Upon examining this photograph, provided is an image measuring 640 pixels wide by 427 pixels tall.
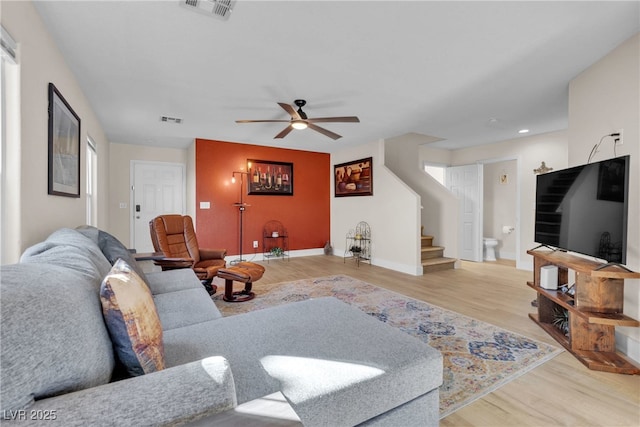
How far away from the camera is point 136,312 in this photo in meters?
0.93

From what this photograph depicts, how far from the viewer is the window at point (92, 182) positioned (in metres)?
3.71

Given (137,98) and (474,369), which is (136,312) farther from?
(137,98)

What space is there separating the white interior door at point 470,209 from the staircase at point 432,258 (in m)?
0.69

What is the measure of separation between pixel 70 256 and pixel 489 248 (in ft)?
21.8

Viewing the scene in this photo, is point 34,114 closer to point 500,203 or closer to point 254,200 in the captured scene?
point 254,200

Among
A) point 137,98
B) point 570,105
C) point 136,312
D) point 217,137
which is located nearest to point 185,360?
point 136,312

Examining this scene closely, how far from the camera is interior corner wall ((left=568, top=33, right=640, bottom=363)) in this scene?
2117mm

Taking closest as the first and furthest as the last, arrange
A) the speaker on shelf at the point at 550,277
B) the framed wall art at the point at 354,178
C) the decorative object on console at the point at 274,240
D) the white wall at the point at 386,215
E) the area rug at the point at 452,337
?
1. the area rug at the point at 452,337
2. the speaker on shelf at the point at 550,277
3. the white wall at the point at 386,215
4. the framed wall art at the point at 354,178
5. the decorative object on console at the point at 274,240

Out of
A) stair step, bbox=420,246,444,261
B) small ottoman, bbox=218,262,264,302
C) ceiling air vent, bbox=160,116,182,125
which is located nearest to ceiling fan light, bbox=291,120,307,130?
small ottoman, bbox=218,262,264,302

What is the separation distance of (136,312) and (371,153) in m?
5.18

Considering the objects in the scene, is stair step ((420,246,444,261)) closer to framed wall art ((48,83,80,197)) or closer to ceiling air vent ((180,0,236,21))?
ceiling air vent ((180,0,236,21))

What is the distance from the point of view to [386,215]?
5.35 m

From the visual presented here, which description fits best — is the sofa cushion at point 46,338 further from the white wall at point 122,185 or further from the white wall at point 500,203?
the white wall at point 500,203

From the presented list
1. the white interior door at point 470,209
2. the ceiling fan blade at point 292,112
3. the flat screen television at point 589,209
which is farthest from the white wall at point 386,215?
the ceiling fan blade at point 292,112
